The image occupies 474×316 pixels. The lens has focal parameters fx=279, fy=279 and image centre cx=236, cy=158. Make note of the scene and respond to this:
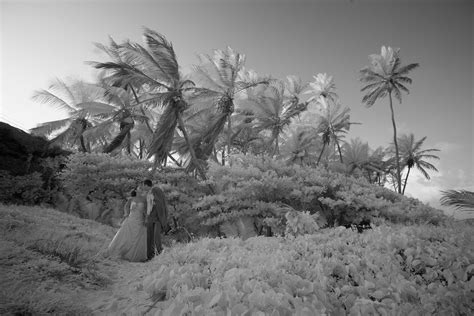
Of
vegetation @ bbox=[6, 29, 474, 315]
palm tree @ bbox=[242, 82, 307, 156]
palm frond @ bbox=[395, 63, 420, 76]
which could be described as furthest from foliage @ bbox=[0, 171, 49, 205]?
palm frond @ bbox=[395, 63, 420, 76]

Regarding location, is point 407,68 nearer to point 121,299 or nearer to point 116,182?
point 116,182

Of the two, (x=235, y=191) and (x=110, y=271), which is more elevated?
(x=235, y=191)

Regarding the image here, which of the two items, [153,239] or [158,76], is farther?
[158,76]

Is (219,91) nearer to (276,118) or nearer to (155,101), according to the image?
(155,101)

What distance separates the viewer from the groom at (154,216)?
7207mm

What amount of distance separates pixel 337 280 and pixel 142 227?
5.07 meters

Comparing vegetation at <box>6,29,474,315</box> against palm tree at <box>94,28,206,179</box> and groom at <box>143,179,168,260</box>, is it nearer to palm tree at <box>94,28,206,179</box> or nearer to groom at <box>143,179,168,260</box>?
palm tree at <box>94,28,206,179</box>

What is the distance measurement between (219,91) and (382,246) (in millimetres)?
12174

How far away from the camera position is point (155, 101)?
13578 millimetres

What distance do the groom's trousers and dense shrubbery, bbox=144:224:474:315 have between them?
211 centimetres

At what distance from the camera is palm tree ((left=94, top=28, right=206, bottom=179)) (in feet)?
41.1

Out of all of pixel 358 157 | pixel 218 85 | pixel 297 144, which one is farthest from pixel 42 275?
pixel 358 157

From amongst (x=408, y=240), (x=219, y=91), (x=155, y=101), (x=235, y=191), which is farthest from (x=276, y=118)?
(x=408, y=240)

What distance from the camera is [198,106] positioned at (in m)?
15.7
